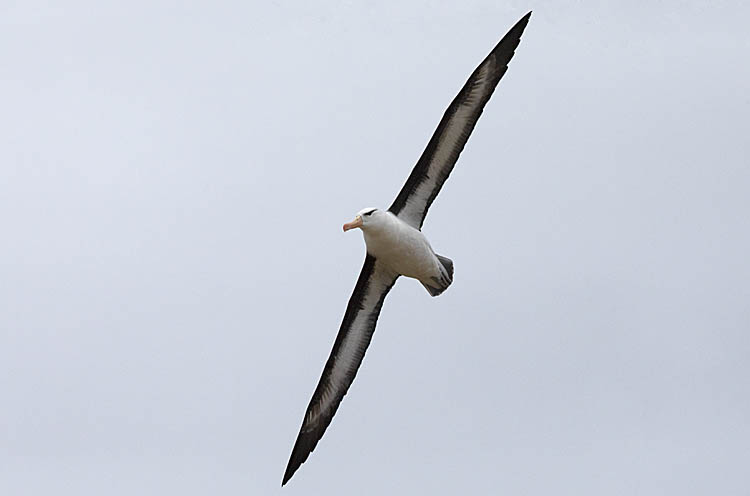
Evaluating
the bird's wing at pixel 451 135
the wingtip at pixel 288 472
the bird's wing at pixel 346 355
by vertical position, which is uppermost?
the bird's wing at pixel 451 135

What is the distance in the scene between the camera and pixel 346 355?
83.0ft

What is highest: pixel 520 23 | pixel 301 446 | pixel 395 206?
pixel 520 23

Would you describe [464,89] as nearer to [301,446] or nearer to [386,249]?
[386,249]

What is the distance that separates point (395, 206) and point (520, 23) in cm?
306

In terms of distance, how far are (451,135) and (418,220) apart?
127 centimetres

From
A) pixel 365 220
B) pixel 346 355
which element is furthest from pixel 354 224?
pixel 346 355

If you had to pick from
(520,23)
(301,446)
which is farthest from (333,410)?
(520,23)

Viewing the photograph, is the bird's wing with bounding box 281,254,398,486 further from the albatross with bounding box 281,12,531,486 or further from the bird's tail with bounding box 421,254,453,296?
the bird's tail with bounding box 421,254,453,296

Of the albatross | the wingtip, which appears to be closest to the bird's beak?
the albatross

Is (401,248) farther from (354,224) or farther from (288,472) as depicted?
(288,472)

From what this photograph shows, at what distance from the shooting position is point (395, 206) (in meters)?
24.0

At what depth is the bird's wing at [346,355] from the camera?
24734 millimetres

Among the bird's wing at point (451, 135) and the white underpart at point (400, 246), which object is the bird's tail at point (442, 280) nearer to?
the white underpart at point (400, 246)

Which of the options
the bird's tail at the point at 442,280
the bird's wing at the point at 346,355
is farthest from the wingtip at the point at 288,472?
the bird's tail at the point at 442,280
